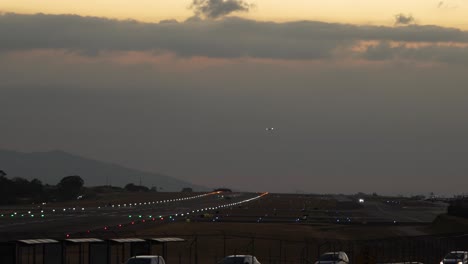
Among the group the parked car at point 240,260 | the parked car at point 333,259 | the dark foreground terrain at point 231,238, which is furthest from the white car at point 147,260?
the parked car at point 333,259

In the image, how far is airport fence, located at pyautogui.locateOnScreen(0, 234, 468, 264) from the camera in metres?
52.6

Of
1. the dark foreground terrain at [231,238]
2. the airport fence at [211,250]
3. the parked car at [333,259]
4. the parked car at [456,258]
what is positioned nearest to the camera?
the airport fence at [211,250]

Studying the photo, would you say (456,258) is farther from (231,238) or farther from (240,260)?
(231,238)

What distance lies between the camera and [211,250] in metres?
83.2

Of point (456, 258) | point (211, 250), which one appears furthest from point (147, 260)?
point (211, 250)

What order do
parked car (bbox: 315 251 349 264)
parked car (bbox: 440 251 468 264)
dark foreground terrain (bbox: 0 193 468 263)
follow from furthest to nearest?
parked car (bbox: 440 251 468 264), dark foreground terrain (bbox: 0 193 468 263), parked car (bbox: 315 251 349 264)

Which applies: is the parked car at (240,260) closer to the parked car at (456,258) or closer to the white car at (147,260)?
the white car at (147,260)

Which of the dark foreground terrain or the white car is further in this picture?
the dark foreground terrain

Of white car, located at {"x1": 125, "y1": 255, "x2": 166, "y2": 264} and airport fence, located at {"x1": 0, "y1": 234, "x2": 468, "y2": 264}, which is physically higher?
airport fence, located at {"x1": 0, "y1": 234, "x2": 468, "y2": 264}

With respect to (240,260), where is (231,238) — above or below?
above

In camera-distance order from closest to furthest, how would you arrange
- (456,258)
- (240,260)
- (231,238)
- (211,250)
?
(240,260), (456,258), (211,250), (231,238)

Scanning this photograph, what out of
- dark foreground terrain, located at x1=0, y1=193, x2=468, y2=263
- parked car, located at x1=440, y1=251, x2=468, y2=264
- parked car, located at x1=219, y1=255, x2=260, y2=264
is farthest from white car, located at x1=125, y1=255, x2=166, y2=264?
parked car, located at x1=440, y1=251, x2=468, y2=264

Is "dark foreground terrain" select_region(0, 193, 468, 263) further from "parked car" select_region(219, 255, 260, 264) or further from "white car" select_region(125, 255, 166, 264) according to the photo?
"parked car" select_region(219, 255, 260, 264)

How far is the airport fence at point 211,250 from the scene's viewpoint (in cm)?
5262
